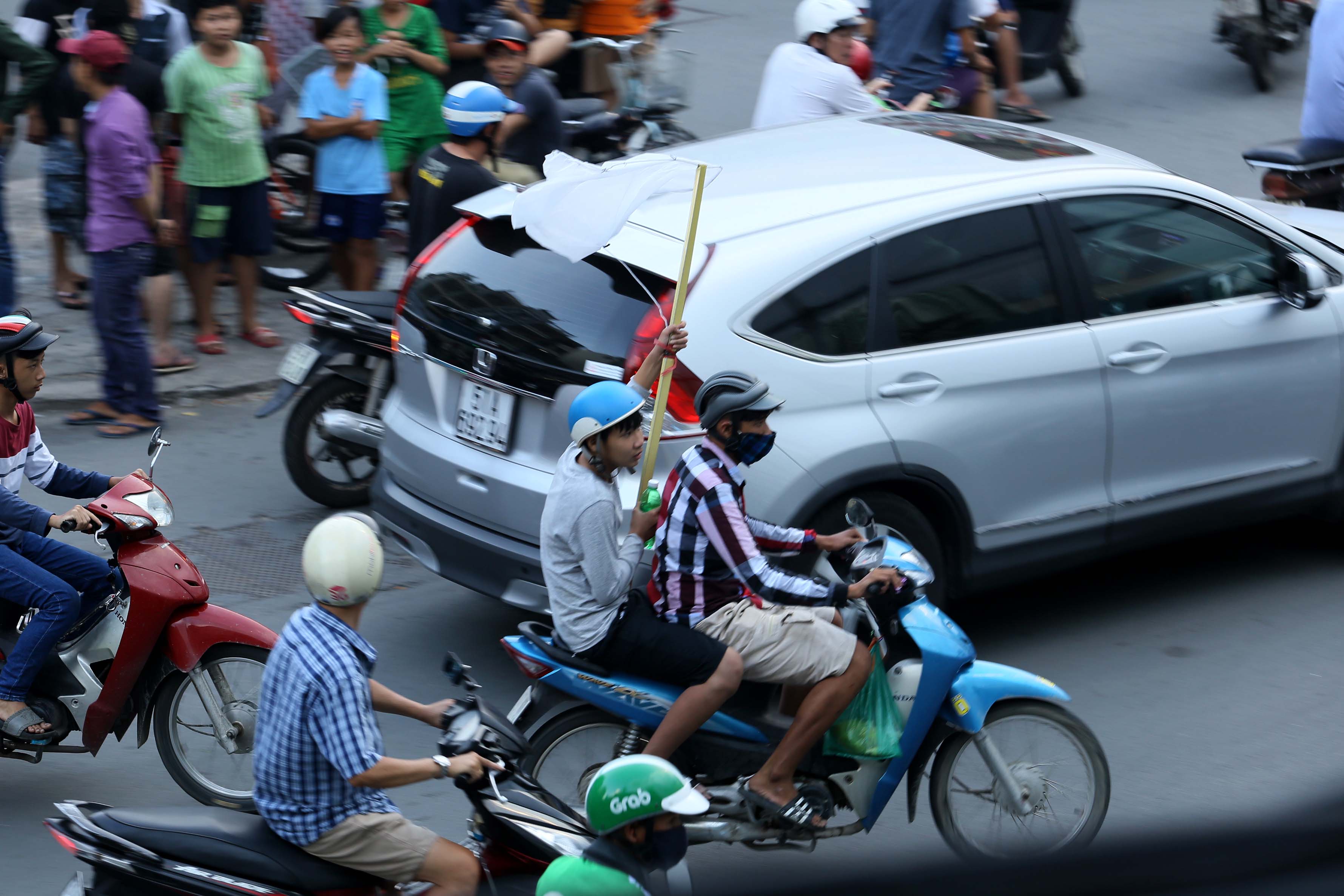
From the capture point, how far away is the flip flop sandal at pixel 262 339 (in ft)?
29.3

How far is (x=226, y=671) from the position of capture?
4586 millimetres

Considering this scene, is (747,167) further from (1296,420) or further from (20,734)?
(20,734)

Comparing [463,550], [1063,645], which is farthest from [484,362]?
[1063,645]

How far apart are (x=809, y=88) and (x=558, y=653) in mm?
5166

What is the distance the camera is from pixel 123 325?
7500mm

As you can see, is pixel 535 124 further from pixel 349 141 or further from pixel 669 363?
pixel 669 363

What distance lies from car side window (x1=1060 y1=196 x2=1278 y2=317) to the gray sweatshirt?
95.5 inches

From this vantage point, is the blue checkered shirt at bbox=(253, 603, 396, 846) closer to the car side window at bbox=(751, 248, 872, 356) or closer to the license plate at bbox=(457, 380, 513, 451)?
the license plate at bbox=(457, 380, 513, 451)

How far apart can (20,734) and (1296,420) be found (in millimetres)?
4915

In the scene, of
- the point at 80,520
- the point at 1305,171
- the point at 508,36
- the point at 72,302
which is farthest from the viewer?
the point at 72,302

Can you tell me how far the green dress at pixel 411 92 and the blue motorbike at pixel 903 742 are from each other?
5733 mm

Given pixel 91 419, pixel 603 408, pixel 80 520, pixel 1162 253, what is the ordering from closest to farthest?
pixel 603 408 → pixel 80 520 → pixel 1162 253 → pixel 91 419

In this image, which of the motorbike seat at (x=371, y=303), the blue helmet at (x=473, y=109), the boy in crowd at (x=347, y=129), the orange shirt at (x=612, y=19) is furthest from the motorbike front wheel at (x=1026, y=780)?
the orange shirt at (x=612, y=19)

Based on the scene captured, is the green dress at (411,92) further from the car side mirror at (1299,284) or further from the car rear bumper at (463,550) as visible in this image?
the car side mirror at (1299,284)
